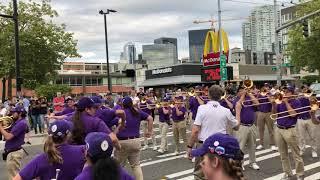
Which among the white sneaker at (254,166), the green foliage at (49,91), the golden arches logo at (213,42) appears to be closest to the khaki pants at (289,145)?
the white sneaker at (254,166)

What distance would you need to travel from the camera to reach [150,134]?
9664mm

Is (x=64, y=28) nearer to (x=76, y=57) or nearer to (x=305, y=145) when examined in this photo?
(x=76, y=57)

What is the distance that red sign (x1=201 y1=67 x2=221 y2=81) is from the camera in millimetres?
27953

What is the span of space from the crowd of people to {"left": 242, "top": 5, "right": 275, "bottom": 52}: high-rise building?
203 feet

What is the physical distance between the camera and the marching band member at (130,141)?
8312 millimetres

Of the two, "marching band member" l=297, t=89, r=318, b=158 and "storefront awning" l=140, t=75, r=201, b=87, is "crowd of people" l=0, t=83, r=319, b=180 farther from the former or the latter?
"storefront awning" l=140, t=75, r=201, b=87

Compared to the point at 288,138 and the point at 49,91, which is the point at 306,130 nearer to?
the point at 288,138

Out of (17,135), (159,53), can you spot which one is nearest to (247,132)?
(17,135)

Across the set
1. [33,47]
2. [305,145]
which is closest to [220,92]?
[305,145]

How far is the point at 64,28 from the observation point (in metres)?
35.7

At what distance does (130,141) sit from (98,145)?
4988mm

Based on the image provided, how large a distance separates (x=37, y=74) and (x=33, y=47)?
77.0 inches

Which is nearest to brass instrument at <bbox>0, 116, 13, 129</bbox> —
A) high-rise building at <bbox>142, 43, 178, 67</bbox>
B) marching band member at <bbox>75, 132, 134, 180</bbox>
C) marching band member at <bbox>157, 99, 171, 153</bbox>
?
marching band member at <bbox>157, 99, 171, 153</bbox>

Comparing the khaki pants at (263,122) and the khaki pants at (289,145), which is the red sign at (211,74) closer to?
the khaki pants at (263,122)
